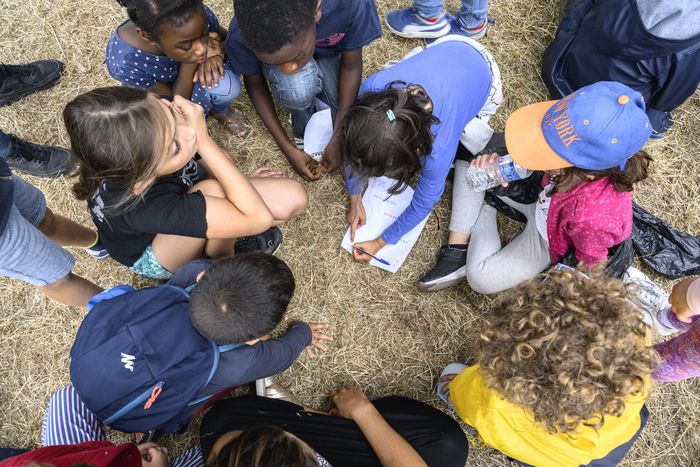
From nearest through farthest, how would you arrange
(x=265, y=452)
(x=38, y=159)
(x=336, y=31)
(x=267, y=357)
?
1. (x=265, y=452)
2. (x=267, y=357)
3. (x=336, y=31)
4. (x=38, y=159)

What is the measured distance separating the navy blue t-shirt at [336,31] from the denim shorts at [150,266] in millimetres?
864

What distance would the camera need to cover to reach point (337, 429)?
1888 mm

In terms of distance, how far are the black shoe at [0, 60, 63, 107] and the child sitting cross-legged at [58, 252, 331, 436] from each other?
1.40 m

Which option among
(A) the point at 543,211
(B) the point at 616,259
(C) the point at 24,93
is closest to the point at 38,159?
(C) the point at 24,93

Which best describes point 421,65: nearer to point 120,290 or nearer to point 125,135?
point 125,135

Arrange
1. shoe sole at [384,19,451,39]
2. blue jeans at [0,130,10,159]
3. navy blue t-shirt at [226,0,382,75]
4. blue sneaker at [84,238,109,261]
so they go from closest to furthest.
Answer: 1. navy blue t-shirt at [226,0,382,75]
2. blue jeans at [0,130,10,159]
3. blue sneaker at [84,238,109,261]
4. shoe sole at [384,19,451,39]

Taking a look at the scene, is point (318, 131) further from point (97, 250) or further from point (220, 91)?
point (97, 250)

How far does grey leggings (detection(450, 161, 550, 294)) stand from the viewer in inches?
83.6

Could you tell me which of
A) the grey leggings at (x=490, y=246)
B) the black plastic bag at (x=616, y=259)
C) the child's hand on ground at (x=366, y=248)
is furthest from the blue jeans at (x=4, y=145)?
the black plastic bag at (x=616, y=259)

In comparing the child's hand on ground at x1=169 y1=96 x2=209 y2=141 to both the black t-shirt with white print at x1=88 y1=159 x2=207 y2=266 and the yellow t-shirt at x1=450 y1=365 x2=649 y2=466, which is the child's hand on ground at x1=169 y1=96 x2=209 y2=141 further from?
the yellow t-shirt at x1=450 y1=365 x2=649 y2=466

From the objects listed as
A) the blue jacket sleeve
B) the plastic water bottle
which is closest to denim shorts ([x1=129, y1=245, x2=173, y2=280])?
the blue jacket sleeve

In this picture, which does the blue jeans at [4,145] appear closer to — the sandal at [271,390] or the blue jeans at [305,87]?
the blue jeans at [305,87]

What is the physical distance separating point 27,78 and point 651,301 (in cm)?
320

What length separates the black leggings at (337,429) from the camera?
5.97ft
